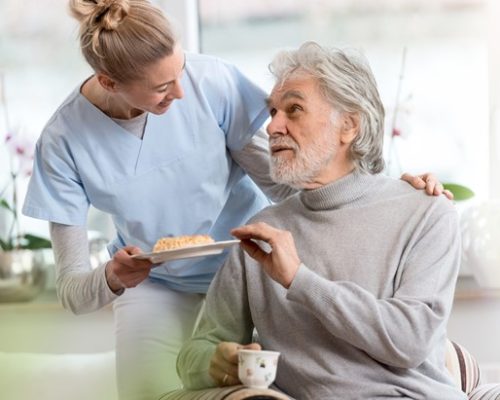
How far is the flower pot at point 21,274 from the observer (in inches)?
148

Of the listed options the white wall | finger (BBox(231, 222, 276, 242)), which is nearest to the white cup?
finger (BBox(231, 222, 276, 242))

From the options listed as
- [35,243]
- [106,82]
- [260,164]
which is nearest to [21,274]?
[35,243]

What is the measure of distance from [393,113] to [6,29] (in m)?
1.58

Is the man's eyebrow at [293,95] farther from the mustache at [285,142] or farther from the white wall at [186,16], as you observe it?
the white wall at [186,16]

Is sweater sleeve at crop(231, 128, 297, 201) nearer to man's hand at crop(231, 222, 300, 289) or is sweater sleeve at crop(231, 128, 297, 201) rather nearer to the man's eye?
the man's eye

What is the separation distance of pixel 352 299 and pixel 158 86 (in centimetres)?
65

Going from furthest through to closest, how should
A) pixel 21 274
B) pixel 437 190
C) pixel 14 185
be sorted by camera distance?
pixel 14 185
pixel 21 274
pixel 437 190

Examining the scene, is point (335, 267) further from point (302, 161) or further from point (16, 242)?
point (16, 242)

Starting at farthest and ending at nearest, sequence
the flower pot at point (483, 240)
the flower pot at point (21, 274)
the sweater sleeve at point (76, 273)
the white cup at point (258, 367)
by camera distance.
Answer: the flower pot at point (21, 274) → the flower pot at point (483, 240) → the sweater sleeve at point (76, 273) → the white cup at point (258, 367)

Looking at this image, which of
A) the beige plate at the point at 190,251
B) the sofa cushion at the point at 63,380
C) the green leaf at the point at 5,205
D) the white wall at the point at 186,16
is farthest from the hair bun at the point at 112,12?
the sofa cushion at the point at 63,380

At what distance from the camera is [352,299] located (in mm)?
2164

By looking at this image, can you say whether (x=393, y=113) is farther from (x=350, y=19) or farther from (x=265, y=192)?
(x=265, y=192)

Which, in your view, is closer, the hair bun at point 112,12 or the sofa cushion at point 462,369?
the hair bun at point 112,12

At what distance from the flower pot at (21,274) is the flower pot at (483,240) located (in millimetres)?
1612
